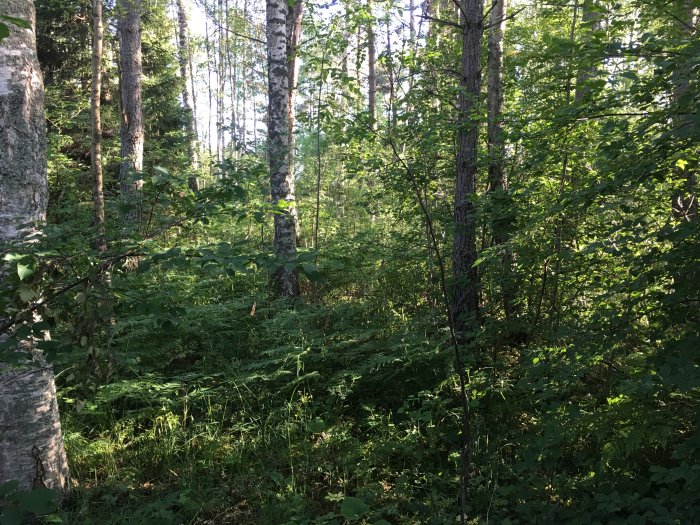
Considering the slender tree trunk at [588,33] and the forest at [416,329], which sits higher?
the slender tree trunk at [588,33]

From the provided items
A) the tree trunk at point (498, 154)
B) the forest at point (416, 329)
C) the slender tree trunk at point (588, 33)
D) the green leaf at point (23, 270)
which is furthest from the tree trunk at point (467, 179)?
the green leaf at point (23, 270)

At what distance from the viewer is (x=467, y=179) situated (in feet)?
17.1

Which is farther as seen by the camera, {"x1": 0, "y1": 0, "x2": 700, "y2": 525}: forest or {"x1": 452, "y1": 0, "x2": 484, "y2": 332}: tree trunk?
{"x1": 452, "y1": 0, "x2": 484, "y2": 332}: tree trunk

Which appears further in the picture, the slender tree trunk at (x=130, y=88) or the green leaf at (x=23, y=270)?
the slender tree trunk at (x=130, y=88)

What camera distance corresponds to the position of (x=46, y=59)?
10266 millimetres

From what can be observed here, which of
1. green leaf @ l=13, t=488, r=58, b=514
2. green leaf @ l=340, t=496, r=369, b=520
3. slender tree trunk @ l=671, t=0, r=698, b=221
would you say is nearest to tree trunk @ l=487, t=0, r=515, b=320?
slender tree trunk @ l=671, t=0, r=698, b=221

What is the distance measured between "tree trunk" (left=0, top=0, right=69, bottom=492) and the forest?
0.02 meters

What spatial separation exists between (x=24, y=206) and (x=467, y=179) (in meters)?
4.11

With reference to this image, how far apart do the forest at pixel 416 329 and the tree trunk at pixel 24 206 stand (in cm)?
2

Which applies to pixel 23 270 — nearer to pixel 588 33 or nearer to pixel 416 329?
pixel 588 33

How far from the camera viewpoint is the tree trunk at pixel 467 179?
16.5 feet

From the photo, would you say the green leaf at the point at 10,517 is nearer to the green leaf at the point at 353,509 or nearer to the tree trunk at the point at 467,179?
the green leaf at the point at 353,509

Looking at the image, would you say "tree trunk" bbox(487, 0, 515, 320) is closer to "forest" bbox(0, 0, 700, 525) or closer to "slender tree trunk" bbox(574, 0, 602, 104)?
"forest" bbox(0, 0, 700, 525)

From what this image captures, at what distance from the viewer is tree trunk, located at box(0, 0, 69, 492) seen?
3135 mm
